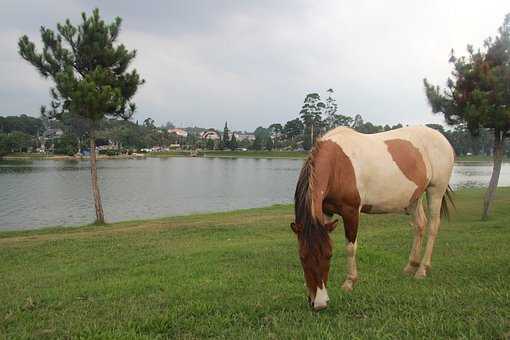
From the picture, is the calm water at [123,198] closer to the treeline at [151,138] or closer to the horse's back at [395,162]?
the horse's back at [395,162]

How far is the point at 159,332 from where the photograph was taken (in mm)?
3494

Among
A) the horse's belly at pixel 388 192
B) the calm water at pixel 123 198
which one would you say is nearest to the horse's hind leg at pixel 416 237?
the horse's belly at pixel 388 192

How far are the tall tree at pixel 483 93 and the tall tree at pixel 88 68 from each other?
41.5 ft

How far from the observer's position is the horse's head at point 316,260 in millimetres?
3676

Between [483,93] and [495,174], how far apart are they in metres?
3.12

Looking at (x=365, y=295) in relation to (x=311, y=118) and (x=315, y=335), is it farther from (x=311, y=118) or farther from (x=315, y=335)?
(x=311, y=118)

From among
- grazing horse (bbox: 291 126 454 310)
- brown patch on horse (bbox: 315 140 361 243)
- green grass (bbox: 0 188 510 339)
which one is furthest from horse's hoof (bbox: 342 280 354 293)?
brown patch on horse (bbox: 315 140 361 243)

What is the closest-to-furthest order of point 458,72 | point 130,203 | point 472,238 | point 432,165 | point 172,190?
1. point 432,165
2. point 472,238
3. point 458,72
4. point 130,203
5. point 172,190

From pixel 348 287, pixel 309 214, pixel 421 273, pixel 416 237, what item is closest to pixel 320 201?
pixel 309 214

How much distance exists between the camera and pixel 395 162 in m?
4.92

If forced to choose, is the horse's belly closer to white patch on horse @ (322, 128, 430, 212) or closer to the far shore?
white patch on horse @ (322, 128, 430, 212)

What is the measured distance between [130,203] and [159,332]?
24.9 meters

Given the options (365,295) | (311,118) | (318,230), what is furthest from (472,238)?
(311,118)

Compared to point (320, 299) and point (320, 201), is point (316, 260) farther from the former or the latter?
point (320, 201)
